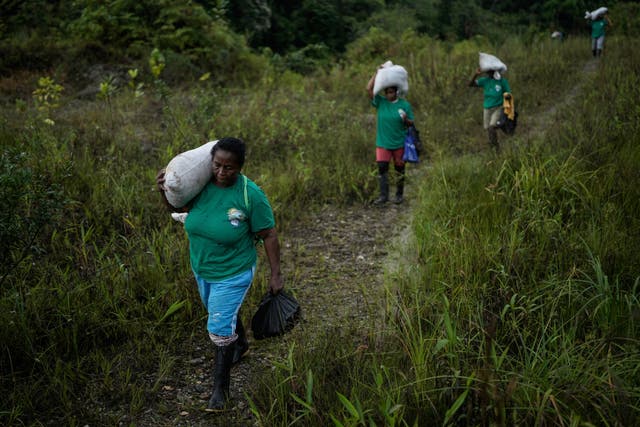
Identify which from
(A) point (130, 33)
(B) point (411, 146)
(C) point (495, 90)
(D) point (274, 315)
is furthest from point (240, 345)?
(A) point (130, 33)

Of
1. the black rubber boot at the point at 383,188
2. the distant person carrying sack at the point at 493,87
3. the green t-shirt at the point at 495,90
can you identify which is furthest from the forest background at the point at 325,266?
the green t-shirt at the point at 495,90

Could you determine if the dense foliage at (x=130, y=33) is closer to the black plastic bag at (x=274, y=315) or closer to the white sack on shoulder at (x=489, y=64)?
the white sack on shoulder at (x=489, y=64)

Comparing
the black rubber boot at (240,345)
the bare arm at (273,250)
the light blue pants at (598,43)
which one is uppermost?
the light blue pants at (598,43)

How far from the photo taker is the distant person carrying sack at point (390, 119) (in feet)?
19.5

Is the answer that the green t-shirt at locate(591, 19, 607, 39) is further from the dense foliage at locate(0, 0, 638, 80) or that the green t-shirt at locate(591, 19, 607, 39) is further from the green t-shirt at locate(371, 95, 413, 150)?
the green t-shirt at locate(371, 95, 413, 150)

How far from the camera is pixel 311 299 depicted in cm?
416

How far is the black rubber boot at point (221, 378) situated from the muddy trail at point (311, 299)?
2.2 inches

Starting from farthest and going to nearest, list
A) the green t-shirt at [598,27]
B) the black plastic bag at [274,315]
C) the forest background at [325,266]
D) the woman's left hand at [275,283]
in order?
the green t-shirt at [598,27]
the black plastic bag at [274,315]
the woman's left hand at [275,283]
the forest background at [325,266]

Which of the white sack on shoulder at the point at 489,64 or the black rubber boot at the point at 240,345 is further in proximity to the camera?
the white sack on shoulder at the point at 489,64

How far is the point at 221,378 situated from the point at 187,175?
4.01 ft

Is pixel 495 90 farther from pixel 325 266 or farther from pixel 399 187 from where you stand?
pixel 325 266

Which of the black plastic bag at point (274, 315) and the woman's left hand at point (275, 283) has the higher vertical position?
the woman's left hand at point (275, 283)

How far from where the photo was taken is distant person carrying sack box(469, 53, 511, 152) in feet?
24.9

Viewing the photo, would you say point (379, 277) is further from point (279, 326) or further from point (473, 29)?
point (473, 29)
